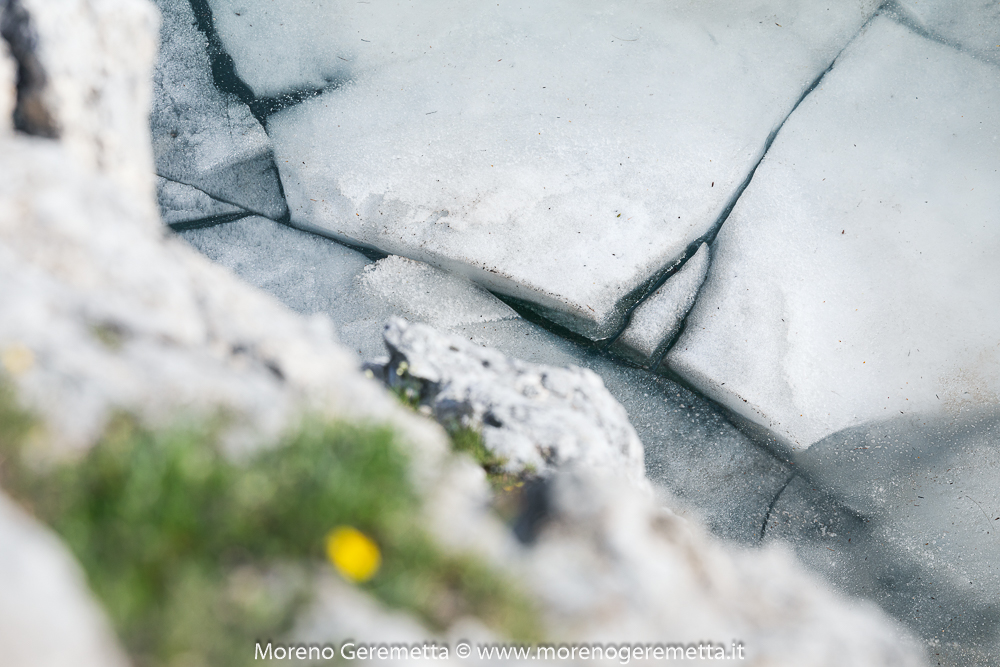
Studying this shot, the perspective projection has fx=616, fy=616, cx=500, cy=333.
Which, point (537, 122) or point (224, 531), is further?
point (537, 122)

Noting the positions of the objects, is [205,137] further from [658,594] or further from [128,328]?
[658,594]

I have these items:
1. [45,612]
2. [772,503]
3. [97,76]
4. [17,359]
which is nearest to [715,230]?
[772,503]

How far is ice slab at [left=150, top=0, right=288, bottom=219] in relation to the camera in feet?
14.8

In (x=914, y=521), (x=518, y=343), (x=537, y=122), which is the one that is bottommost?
(x=914, y=521)

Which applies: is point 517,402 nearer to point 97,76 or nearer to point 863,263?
point 97,76

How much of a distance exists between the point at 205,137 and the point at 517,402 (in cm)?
350

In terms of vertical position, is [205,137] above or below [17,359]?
below

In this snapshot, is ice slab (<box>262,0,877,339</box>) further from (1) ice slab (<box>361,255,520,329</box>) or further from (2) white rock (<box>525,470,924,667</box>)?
(2) white rock (<box>525,470,924,667</box>)

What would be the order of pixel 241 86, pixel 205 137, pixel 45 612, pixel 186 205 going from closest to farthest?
pixel 45 612 → pixel 186 205 → pixel 205 137 → pixel 241 86

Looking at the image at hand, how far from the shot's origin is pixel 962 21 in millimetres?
5355

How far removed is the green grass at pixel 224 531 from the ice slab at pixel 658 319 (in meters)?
2.84

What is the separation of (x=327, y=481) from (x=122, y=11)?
210cm

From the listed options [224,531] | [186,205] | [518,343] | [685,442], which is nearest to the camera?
[224,531]

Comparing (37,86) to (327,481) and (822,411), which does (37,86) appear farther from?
(822,411)
